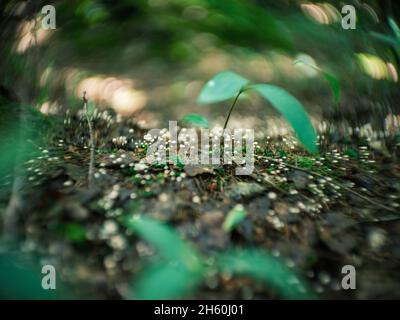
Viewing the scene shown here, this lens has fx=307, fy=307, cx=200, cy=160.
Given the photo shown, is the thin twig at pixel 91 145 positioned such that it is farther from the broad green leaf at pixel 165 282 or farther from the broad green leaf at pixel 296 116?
the broad green leaf at pixel 296 116

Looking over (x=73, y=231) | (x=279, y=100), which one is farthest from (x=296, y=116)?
(x=73, y=231)

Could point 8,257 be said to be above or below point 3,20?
below


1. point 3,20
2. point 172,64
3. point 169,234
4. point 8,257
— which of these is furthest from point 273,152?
point 3,20

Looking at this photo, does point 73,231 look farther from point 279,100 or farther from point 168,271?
point 279,100

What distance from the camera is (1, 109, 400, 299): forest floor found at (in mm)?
775

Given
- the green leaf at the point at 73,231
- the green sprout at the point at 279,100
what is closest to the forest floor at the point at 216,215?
the green leaf at the point at 73,231

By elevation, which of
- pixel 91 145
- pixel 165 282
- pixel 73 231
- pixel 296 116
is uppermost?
pixel 91 145

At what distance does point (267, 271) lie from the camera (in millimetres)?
785

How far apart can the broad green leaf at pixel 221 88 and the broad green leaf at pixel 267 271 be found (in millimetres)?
406

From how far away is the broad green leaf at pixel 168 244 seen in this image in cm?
74

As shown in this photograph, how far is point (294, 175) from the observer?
1.09 m

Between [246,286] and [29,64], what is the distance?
120 cm

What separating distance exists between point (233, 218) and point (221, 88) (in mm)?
360

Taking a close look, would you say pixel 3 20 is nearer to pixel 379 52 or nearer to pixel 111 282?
pixel 111 282
